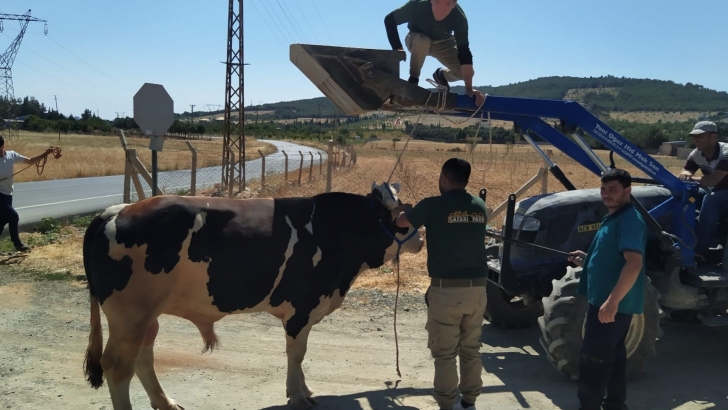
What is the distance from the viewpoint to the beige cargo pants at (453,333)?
15.7 feet

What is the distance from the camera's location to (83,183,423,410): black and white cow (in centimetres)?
456

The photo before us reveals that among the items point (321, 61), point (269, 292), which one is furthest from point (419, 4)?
point (269, 292)

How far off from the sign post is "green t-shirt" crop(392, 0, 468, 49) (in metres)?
5.40

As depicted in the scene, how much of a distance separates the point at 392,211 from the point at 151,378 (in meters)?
2.59

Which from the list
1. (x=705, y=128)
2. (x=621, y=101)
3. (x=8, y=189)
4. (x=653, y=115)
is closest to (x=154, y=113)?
(x=8, y=189)

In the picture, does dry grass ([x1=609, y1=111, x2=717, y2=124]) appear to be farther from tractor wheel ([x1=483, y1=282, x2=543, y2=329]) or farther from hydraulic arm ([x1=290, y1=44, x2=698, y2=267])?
hydraulic arm ([x1=290, y1=44, x2=698, y2=267])

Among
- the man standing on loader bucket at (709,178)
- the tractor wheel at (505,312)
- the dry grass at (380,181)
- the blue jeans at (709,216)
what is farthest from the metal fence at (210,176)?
the blue jeans at (709,216)

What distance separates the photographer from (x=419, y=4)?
5645 millimetres

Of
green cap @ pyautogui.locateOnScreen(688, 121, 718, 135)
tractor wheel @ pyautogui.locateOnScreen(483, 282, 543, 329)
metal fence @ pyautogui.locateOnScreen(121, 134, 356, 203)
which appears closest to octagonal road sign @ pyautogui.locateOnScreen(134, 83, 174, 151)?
metal fence @ pyautogui.locateOnScreen(121, 134, 356, 203)

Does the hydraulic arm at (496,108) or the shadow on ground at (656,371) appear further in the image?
the shadow on ground at (656,371)

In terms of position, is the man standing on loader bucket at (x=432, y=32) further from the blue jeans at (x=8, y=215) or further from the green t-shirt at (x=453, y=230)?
the blue jeans at (x=8, y=215)

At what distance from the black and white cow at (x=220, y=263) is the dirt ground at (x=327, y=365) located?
0.52m

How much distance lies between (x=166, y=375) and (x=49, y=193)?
18570 millimetres

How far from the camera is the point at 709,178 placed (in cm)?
659
